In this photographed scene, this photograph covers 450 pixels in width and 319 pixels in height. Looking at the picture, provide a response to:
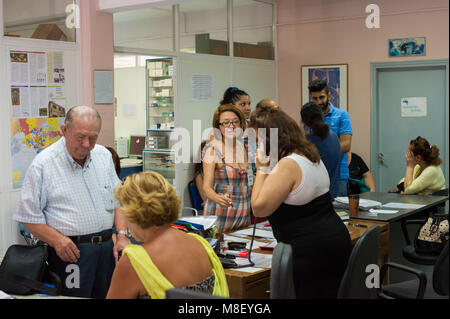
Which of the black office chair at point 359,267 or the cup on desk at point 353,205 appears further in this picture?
the cup on desk at point 353,205

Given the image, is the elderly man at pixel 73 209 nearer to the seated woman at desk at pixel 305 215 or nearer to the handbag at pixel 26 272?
the handbag at pixel 26 272

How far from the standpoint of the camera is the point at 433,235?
13.6ft

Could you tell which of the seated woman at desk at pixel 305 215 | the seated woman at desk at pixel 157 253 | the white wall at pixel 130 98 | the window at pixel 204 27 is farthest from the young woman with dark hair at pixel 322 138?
the white wall at pixel 130 98

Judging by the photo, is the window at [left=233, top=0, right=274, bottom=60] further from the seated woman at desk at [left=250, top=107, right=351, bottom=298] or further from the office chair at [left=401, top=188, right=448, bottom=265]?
the seated woman at desk at [left=250, top=107, right=351, bottom=298]

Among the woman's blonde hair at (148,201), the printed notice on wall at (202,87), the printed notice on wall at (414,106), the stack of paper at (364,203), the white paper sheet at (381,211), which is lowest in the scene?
the white paper sheet at (381,211)

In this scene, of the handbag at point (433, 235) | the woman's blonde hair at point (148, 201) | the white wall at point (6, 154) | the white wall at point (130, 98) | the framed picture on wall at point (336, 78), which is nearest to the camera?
the woman's blonde hair at point (148, 201)

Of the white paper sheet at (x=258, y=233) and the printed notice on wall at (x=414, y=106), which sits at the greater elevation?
the printed notice on wall at (x=414, y=106)

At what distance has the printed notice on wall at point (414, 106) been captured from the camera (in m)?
7.32

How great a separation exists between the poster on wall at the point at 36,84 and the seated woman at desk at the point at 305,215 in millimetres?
2859

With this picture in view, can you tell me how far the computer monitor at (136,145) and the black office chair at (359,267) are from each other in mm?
6042

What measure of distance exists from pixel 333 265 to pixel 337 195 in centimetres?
237

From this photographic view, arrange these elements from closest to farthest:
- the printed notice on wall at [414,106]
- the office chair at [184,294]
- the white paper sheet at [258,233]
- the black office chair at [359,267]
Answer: the office chair at [184,294] < the black office chair at [359,267] < the white paper sheet at [258,233] < the printed notice on wall at [414,106]

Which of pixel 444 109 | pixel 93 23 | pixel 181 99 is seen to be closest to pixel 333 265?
pixel 93 23

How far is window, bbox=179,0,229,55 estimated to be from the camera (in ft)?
21.8
